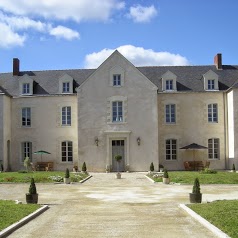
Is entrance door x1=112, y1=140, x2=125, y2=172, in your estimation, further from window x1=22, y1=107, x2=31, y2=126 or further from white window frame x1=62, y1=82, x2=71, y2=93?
window x1=22, y1=107, x2=31, y2=126

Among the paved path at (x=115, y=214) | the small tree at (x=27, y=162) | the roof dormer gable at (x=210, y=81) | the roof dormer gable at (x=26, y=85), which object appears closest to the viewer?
the paved path at (x=115, y=214)

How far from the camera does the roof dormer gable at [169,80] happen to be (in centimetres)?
4047

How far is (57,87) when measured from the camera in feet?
136

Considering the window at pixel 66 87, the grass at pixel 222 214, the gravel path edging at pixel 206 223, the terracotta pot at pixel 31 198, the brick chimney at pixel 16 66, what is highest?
the brick chimney at pixel 16 66

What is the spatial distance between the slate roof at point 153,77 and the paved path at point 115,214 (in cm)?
1926

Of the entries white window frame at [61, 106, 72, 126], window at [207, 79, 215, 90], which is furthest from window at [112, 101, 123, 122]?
window at [207, 79, 215, 90]

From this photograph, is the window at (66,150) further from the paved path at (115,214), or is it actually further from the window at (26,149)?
the paved path at (115,214)

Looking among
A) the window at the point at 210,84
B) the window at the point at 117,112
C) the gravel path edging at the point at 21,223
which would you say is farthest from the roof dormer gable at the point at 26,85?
the gravel path edging at the point at 21,223

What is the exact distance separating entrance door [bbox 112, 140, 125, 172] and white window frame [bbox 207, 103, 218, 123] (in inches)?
320

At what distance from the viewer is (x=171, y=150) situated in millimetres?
40219

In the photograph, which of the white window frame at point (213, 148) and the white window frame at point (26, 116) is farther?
the white window frame at point (26, 116)

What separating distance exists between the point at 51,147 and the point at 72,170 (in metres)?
2.96

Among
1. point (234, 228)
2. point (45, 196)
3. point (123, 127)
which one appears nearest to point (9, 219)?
point (234, 228)

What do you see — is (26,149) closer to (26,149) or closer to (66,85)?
(26,149)
